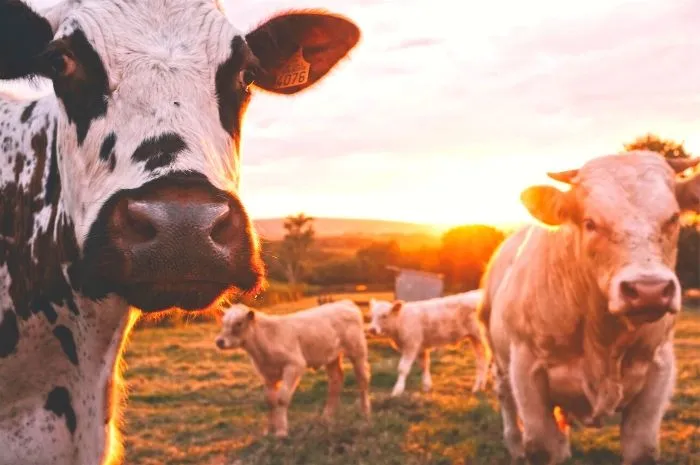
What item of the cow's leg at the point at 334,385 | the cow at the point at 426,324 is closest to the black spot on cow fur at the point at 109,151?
the cow's leg at the point at 334,385

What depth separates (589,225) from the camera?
5039mm

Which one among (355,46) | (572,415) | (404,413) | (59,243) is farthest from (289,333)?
(59,243)

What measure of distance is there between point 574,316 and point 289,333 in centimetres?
631

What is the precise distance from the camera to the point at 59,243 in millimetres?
2887

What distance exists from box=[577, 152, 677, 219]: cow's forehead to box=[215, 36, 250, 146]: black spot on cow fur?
281cm

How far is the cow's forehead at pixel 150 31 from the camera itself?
2652 mm

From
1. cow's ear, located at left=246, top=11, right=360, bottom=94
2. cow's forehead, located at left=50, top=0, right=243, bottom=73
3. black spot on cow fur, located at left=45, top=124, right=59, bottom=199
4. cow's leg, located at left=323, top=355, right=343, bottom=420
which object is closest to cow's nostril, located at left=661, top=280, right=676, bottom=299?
cow's ear, located at left=246, top=11, right=360, bottom=94

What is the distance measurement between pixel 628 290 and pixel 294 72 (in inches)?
91.6

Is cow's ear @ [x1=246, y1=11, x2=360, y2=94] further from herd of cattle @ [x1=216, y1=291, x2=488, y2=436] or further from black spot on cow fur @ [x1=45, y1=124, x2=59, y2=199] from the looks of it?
herd of cattle @ [x1=216, y1=291, x2=488, y2=436]

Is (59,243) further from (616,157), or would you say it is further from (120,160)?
(616,157)

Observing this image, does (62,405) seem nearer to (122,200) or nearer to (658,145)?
(122,200)

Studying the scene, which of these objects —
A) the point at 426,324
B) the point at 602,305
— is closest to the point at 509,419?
the point at 602,305

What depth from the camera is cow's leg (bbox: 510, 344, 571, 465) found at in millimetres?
5461

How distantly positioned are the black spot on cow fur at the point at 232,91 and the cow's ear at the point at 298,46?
1.63 ft
